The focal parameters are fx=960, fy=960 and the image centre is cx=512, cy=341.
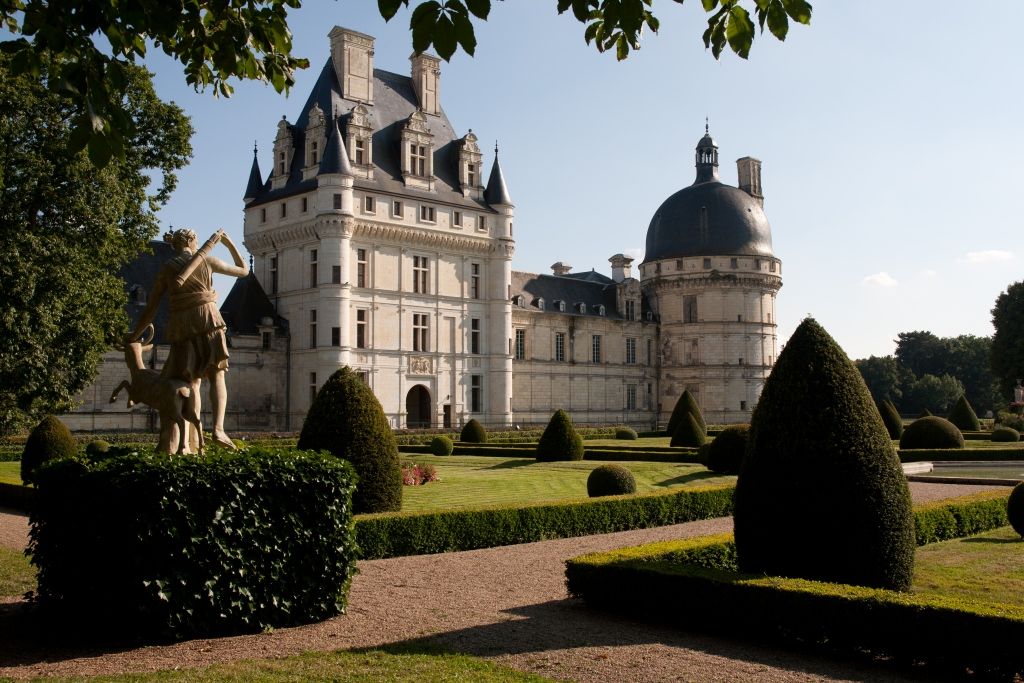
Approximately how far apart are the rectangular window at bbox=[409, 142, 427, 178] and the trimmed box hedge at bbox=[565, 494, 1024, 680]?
37.4m

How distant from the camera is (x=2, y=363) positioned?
74.9ft

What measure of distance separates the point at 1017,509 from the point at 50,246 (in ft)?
69.3

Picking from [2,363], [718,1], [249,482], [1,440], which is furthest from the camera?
[1,440]

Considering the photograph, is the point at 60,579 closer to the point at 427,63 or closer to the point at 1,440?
the point at 1,440

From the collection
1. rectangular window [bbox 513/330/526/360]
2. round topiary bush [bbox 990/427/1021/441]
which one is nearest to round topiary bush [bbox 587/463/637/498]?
round topiary bush [bbox 990/427/1021/441]

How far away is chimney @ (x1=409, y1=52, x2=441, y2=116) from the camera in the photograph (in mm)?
48500

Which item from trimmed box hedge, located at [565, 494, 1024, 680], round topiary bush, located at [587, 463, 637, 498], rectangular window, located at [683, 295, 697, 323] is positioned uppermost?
rectangular window, located at [683, 295, 697, 323]

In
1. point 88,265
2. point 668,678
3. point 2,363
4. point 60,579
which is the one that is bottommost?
point 668,678

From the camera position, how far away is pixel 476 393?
48.2 meters

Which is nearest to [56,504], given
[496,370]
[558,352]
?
[496,370]

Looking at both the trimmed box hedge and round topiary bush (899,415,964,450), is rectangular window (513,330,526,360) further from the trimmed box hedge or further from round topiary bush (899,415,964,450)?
the trimmed box hedge

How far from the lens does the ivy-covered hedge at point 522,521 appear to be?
12.0 metres

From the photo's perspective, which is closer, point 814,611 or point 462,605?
point 814,611

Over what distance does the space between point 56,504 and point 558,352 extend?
159ft
